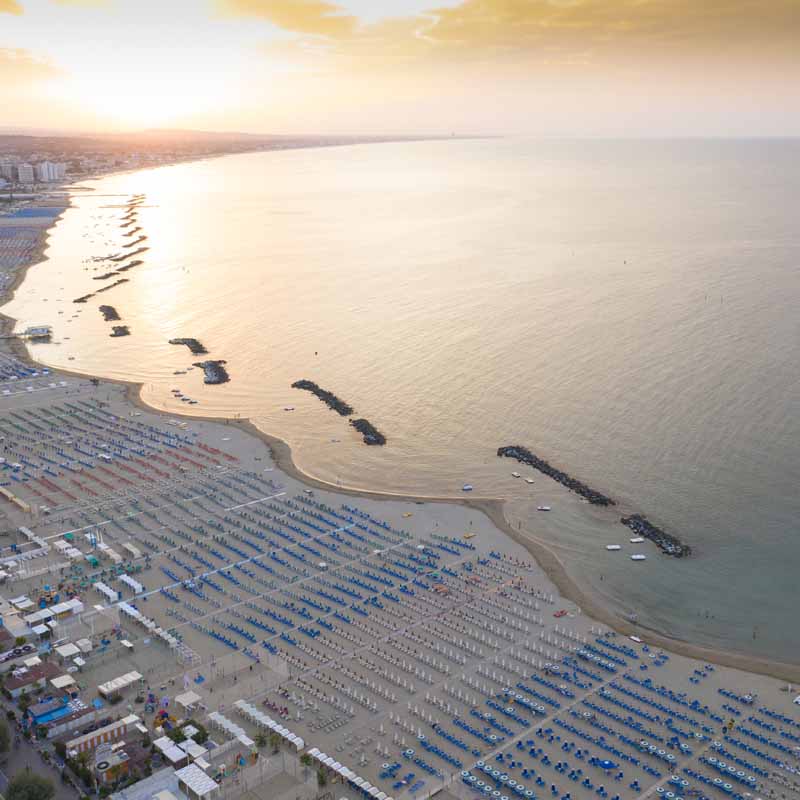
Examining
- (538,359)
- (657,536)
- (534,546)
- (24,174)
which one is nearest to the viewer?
(534,546)

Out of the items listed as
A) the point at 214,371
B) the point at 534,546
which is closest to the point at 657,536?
the point at 534,546

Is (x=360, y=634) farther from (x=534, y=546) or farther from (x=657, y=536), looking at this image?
(x=657, y=536)

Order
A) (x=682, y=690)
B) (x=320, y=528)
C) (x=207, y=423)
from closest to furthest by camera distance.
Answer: (x=682, y=690) → (x=320, y=528) → (x=207, y=423)

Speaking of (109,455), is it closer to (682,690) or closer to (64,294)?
(682,690)

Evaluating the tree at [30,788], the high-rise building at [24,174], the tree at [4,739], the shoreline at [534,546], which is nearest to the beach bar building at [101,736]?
the tree at [4,739]

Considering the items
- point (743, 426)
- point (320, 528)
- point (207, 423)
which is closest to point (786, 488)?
point (743, 426)
